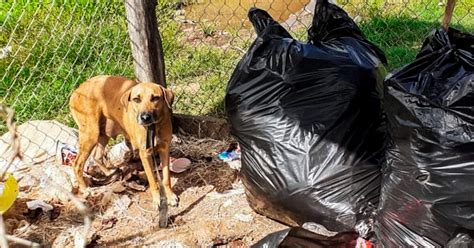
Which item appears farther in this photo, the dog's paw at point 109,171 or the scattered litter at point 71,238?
the dog's paw at point 109,171

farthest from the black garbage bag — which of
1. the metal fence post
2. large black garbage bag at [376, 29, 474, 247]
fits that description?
the metal fence post

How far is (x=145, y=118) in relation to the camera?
271 cm

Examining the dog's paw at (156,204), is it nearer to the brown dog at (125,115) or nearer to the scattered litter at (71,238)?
the brown dog at (125,115)

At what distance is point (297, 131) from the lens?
2.48 m

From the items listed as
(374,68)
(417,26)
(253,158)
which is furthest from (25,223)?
(417,26)

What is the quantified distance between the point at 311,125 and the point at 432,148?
0.65 m

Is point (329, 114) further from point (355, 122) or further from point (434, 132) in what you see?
point (434, 132)

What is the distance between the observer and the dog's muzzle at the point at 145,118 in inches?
106

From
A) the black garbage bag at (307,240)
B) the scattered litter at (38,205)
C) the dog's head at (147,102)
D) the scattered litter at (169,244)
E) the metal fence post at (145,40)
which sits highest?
the metal fence post at (145,40)

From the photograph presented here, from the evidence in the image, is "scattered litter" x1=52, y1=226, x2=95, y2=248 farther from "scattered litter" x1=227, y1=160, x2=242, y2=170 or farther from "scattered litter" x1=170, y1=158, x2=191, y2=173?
"scattered litter" x1=227, y1=160, x2=242, y2=170

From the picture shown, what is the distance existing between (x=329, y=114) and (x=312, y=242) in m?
0.57

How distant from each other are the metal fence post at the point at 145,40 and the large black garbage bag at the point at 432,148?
1.58 m

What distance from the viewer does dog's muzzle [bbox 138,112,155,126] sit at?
271 cm

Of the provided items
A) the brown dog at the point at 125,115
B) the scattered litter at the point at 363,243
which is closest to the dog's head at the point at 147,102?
the brown dog at the point at 125,115
